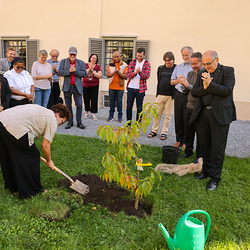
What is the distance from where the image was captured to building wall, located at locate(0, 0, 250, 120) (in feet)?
28.6

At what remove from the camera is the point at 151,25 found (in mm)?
9445

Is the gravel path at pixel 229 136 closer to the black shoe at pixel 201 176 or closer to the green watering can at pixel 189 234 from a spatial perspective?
the black shoe at pixel 201 176

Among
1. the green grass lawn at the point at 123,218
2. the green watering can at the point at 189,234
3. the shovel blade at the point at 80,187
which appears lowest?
the green grass lawn at the point at 123,218

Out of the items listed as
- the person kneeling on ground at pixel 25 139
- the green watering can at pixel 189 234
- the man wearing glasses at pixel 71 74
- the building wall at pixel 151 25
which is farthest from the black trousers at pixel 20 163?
the building wall at pixel 151 25

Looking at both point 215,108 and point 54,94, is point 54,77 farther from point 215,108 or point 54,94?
point 215,108

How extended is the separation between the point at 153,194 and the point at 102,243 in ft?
3.96

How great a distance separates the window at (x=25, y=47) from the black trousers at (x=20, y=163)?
8326mm

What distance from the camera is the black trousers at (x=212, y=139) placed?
381 cm

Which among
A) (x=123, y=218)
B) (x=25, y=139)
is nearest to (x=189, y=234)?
(x=123, y=218)

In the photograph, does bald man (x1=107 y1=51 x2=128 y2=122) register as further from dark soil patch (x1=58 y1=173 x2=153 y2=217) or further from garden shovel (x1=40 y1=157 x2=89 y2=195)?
garden shovel (x1=40 y1=157 x2=89 y2=195)

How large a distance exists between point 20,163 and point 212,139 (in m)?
2.78

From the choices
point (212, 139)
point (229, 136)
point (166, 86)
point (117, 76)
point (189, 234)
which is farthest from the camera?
point (117, 76)

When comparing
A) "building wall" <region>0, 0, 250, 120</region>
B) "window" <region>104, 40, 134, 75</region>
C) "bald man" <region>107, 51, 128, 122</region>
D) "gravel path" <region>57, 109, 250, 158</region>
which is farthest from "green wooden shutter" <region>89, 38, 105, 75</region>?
"gravel path" <region>57, 109, 250, 158</region>

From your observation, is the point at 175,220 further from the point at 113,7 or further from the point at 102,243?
the point at 113,7
